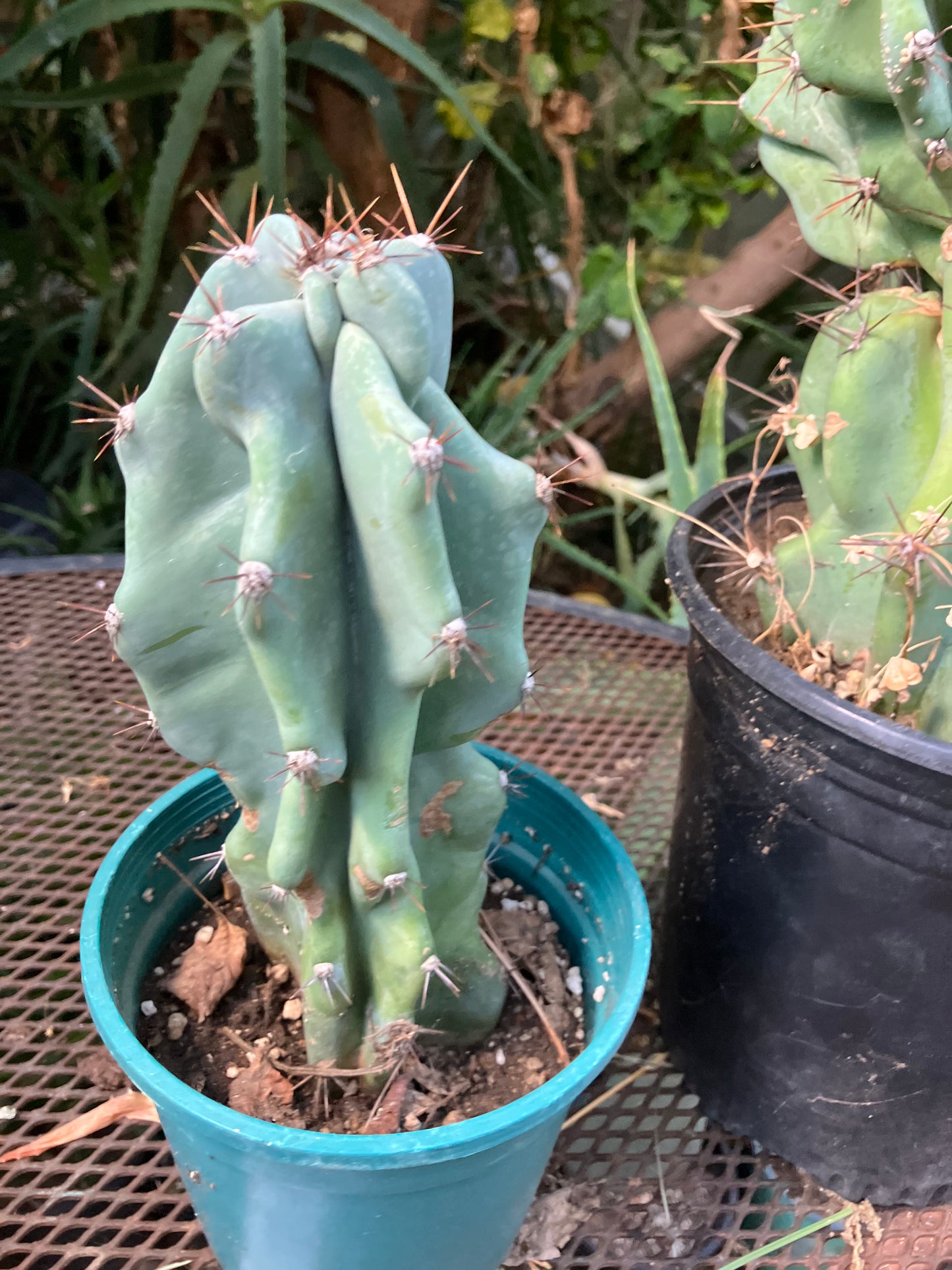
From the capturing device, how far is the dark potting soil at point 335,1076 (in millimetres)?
565

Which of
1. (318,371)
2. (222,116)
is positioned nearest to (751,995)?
(318,371)

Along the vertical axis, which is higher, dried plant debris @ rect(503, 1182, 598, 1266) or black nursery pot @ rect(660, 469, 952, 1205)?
black nursery pot @ rect(660, 469, 952, 1205)

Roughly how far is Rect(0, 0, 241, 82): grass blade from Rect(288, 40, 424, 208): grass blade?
0.47ft

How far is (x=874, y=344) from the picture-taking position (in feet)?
2.04

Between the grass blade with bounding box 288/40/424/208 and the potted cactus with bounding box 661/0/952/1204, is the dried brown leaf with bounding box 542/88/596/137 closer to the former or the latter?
the grass blade with bounding box 288/40/424/208

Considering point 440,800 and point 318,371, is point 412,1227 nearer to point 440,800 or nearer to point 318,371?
point 440,800

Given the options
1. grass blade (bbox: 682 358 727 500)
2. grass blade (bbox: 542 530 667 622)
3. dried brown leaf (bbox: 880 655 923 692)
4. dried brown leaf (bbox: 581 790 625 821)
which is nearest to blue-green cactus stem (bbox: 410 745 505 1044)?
dried brown leaf (bbox: 880 655 923 692)

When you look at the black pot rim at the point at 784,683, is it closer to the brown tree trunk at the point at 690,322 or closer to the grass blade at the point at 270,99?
the grass blade at the point at 270,99

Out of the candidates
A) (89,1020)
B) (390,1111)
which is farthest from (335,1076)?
(89,1020)

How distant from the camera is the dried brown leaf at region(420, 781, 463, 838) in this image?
1.77ft

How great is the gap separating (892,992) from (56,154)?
166 cm

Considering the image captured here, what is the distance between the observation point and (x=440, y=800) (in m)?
0.54

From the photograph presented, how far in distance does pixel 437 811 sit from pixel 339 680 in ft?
0.37

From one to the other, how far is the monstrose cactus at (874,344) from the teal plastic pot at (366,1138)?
23 centimetres
